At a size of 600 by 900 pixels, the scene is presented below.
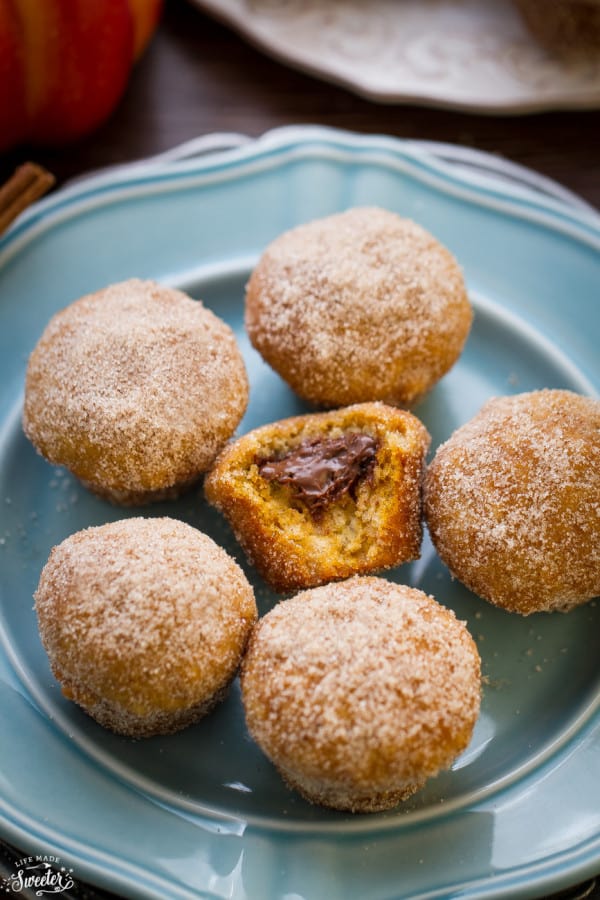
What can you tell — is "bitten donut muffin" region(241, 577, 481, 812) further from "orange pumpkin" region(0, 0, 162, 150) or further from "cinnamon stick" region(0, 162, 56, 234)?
"orange pumpkin" region(0, 0, 162, 150)

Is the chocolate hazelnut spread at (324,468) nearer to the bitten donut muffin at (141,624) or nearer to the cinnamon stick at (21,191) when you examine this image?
the bitten donut muffin at (141,624)

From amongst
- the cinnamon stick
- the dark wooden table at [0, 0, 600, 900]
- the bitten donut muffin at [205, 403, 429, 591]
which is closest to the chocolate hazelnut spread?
the bitten donut muffin at [205, 403, 429, 591]

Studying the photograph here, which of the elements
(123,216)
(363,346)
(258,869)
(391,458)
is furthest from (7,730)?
(123,216)

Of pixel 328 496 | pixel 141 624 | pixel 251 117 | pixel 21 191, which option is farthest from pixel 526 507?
pixel 251 117

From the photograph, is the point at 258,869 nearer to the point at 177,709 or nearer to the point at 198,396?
the point at 177,709

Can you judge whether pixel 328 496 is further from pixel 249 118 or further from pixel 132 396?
pixel 249 118

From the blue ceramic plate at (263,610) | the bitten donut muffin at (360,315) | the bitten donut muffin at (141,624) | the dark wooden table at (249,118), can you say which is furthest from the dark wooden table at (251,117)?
the bitten donut muffin at (141,624)

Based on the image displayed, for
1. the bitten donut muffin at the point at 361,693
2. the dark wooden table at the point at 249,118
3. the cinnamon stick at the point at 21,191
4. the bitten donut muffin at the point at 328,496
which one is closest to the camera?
the bitten donut muffin at the point at 361,693
